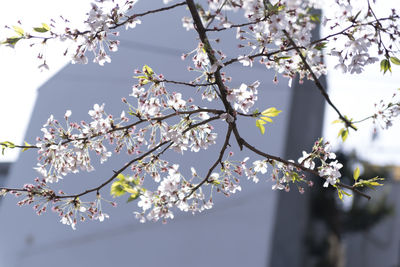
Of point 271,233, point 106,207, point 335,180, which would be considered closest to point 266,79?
point 271,233

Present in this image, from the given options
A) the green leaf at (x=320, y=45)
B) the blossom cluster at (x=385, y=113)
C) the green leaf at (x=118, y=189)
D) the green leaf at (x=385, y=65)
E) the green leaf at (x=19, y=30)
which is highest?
the green leaf at (x=320, y=45)

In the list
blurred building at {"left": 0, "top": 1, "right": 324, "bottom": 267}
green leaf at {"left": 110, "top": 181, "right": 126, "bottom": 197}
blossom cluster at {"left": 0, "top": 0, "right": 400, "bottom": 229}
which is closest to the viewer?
blossom cluster at {"left": 0, "top": 0, "right": 400, "bottom": 229}

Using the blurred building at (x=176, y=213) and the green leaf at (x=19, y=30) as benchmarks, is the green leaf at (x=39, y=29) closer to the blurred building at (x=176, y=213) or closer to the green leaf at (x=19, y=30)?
the green leaf at (x=19, y=30)

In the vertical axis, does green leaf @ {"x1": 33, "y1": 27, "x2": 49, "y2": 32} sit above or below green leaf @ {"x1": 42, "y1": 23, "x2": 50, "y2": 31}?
below

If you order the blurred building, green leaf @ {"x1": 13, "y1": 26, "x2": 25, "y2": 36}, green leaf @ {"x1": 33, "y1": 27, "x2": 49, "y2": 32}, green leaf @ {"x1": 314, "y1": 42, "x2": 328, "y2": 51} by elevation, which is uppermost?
the blurred building

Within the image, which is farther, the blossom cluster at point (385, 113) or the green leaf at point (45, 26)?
the blossom cluster at point (385, 113)

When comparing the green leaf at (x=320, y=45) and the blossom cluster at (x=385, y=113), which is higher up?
the green leaf at (x=320, y=45)

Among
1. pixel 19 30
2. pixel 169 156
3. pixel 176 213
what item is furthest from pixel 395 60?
pixel 176 213

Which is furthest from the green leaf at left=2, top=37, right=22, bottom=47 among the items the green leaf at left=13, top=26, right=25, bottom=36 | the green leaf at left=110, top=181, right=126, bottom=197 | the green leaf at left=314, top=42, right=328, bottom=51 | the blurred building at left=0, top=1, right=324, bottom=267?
the blurred building at left=0, top=1, right=324, bottom=267

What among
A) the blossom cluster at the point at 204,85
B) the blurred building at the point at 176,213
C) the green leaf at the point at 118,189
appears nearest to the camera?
the blossom cluster at the point at 204,85

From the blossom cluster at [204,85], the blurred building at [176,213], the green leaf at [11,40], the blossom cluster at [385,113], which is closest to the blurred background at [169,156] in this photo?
the blurred building at [176,213]

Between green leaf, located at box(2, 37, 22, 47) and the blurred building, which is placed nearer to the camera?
green leaf, located at box(2, 37, 22, 47)

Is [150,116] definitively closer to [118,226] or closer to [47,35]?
[47,35]

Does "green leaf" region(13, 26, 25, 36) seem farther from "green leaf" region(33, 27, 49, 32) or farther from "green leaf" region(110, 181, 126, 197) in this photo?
"green leaf" region(110, 181, 126, 197)
